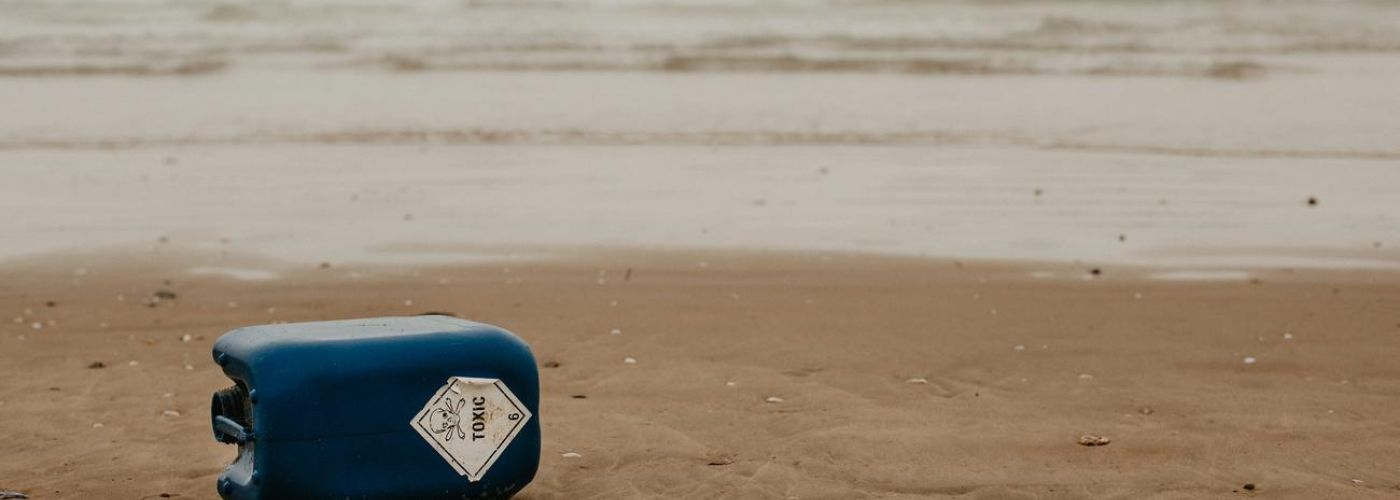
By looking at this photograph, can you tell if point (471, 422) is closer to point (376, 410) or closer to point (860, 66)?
point (376, 410)

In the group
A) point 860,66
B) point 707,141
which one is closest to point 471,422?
point 707,141

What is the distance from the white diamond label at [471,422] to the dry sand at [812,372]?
17.5 inches

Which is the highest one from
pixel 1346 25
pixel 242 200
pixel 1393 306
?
pixel 1346 25

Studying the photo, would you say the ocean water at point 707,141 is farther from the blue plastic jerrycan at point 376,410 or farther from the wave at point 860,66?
the blue plastic jerrycan at point 376,410

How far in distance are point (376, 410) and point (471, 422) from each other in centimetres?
27

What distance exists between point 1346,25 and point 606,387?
31.3 m

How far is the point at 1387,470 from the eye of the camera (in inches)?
189

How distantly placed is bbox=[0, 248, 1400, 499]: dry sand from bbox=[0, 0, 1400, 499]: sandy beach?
2 centimetres

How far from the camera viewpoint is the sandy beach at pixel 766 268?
507 centimetres

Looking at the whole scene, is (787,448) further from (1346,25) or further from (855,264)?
(1346,25)

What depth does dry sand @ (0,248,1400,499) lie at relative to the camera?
15.8 feet

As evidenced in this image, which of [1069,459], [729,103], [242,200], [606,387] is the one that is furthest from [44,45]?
[1069,459]

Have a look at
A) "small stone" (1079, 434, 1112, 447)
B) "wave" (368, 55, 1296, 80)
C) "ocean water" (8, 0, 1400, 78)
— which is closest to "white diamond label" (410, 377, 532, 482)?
"small stone" (1079, 434, 1112, 447)

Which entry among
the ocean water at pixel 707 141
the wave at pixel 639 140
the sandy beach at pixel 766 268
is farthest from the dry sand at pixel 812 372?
the wave at pixel 639 140
